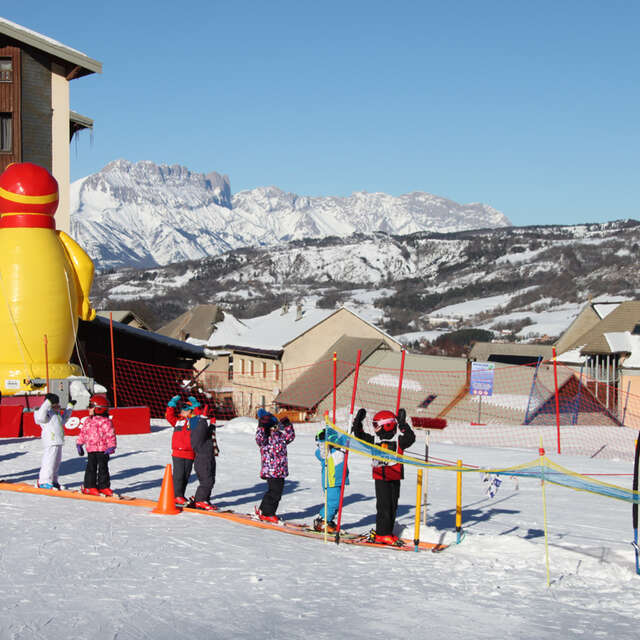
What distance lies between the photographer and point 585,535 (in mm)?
10562

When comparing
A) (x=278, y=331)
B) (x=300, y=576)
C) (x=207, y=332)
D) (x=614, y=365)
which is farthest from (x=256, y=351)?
(x=300, y=576)

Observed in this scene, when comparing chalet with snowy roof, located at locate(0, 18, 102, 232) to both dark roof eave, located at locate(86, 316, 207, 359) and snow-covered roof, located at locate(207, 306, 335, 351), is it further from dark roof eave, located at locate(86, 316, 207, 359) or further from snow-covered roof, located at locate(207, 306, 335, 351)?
snow-covered roof, located at locate(207, 306, 335, 351)

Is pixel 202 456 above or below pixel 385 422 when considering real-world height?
below

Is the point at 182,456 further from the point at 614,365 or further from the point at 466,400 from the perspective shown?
the point at 614,365

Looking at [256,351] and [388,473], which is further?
[256,351]

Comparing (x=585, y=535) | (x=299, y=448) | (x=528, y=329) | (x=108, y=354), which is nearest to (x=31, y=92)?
(x=108, y=354)

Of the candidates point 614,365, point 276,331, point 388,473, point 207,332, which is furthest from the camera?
point 207,332

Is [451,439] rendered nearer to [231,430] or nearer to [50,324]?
[231,430]

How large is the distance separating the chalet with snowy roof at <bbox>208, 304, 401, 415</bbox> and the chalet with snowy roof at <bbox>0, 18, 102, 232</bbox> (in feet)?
58.2

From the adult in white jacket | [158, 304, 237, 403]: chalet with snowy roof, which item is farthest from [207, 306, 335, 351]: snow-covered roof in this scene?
the adult in white jacket

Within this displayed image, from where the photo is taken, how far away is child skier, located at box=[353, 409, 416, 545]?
938 centimetres

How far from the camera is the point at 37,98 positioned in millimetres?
32219

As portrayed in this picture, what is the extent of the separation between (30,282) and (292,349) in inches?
1290

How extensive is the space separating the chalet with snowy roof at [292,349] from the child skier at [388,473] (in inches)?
1355
